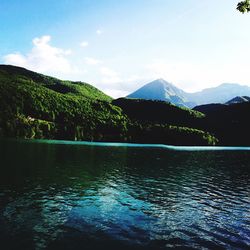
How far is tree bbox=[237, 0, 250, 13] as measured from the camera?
78.8ft

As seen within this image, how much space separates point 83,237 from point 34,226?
5.74 metres

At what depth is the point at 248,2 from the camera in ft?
80.4

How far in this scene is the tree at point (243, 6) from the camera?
24011 mm

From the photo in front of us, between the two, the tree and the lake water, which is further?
the lake water

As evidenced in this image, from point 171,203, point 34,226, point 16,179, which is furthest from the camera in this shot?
point 16,179

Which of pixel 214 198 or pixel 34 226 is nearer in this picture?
pixel 34 226

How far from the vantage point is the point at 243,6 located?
2409cm

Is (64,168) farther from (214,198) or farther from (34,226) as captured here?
(34,226)

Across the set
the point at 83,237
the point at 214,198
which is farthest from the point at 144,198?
the point at 83,237

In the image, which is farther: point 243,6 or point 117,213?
point 117,213

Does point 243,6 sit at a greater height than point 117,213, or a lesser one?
greater

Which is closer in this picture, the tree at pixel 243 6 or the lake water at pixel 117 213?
the tree at pixel 243 6

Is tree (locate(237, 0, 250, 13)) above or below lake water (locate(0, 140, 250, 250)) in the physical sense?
above

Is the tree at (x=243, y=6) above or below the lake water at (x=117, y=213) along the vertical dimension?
above
